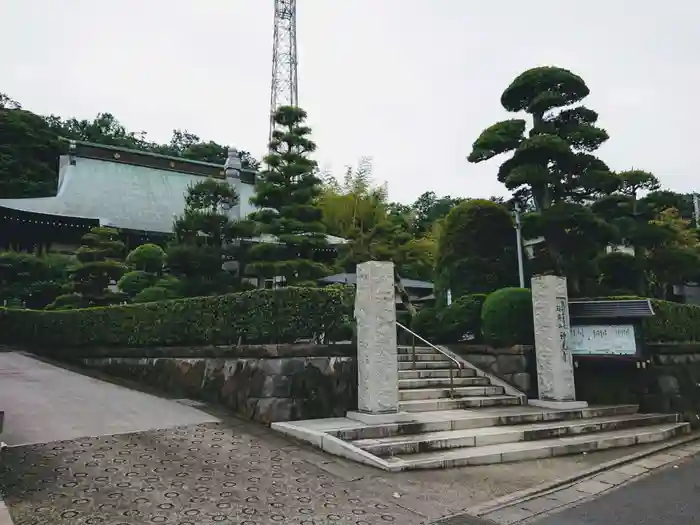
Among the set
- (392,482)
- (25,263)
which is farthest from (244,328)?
(25,263)

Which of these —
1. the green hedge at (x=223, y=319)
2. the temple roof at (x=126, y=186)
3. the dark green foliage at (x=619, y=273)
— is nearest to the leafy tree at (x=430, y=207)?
the temple roof at (x=126, y=186)

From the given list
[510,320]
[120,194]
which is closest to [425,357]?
[510,320]

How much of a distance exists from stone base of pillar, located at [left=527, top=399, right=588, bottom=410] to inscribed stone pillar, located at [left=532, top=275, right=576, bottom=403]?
0.20ft

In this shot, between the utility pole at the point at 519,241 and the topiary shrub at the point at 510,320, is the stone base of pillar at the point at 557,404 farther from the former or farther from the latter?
the utility pole at the point at 519,241

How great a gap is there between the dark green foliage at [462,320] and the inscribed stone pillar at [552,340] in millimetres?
1478

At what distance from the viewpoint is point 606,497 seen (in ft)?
15.7

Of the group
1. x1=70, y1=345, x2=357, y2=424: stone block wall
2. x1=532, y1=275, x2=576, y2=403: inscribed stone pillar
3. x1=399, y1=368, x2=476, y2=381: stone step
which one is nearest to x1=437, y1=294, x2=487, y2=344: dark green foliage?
x1=399, y1=368, x2=476, y2=381: stone step

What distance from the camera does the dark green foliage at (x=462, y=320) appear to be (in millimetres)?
9859

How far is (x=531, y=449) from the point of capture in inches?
239

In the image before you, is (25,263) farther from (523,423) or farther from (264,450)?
(523,423)

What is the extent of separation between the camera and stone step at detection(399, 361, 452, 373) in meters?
8.73

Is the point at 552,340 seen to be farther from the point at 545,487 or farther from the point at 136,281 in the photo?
the point at 136,281

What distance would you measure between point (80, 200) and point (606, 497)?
22147 millimetres

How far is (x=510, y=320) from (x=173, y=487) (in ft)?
20.8
